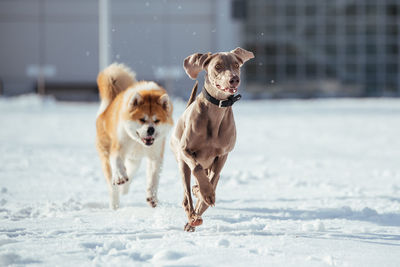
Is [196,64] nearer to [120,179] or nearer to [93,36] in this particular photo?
[120,179]

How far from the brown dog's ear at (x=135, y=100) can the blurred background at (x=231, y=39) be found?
2971 centimetres

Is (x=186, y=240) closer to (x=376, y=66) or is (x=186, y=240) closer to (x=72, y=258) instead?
(x=72, y=258)

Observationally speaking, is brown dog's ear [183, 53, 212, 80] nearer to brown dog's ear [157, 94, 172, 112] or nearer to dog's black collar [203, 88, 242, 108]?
dog's black collar [203, 88, 242, 108]

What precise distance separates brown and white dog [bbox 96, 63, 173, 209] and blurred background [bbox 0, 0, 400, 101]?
28.8 metres

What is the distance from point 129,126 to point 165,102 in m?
0.29

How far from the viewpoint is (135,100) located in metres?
3.81

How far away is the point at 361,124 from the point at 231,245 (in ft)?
42.0

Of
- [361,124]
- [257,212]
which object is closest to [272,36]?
[361,124]

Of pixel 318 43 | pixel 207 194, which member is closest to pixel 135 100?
pixel 207 194

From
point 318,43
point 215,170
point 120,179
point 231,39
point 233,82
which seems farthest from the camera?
point 318,43

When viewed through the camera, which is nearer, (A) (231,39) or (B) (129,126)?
(B) (129,126)

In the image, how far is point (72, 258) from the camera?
317cm

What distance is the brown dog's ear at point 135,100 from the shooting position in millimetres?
3791

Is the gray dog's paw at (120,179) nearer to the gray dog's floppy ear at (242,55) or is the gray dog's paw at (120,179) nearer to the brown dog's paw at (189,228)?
the brown dog's paw at (189,228)
